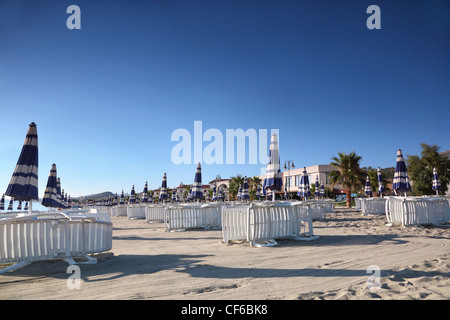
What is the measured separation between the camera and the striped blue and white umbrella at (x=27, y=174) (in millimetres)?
5090

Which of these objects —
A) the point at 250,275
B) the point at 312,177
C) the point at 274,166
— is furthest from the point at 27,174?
the point at 312,177

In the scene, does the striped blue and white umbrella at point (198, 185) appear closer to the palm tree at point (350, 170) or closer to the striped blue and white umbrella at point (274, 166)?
the striped blue and white umbrella at point (274, 166)

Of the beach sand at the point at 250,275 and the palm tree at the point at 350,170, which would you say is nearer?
the beach sand at the point at 250,275

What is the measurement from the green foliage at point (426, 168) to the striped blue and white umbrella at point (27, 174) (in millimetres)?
33704

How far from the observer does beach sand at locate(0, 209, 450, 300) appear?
312 centimetres

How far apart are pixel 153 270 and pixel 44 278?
5.32ft

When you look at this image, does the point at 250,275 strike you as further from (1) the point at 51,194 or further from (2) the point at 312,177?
(2) the point at 312,177

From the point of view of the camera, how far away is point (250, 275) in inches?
152

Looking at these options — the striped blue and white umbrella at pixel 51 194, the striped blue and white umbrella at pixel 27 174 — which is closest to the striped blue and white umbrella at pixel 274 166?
the striped blue and white umbrella at pixel 27 174

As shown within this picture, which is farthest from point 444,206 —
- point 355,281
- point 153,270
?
point 153,270

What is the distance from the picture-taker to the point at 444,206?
10086mm

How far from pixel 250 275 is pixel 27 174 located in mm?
4726

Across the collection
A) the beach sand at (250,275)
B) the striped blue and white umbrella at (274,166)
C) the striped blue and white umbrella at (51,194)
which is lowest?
the beach sand at (250,275)
